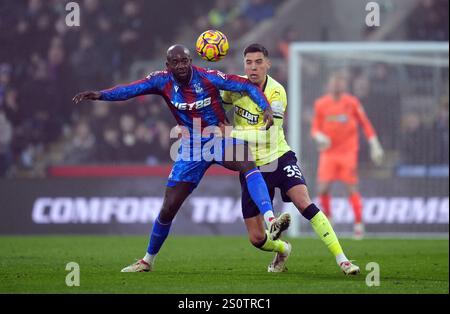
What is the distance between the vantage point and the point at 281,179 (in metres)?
9.78

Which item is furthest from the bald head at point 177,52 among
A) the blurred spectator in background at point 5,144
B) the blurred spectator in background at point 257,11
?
the blurred spectator in background at point 257,11

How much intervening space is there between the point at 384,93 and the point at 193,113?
29.5 feet

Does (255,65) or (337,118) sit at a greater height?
(255,65)

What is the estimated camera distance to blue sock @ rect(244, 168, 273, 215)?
9328mm

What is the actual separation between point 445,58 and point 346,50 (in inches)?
69.3

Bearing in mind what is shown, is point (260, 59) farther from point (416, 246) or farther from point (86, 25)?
point (86, 25)

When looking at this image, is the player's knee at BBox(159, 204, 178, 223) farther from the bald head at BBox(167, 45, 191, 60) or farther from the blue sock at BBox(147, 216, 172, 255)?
the bald head at BBox(167, 45, 191, 60)

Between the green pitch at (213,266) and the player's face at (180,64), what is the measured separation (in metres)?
1.95

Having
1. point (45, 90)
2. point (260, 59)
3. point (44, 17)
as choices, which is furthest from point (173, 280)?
point (44, 17)

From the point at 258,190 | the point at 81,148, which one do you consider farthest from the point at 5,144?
the point at 258,190

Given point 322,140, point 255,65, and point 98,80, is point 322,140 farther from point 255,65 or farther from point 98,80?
point 255,65

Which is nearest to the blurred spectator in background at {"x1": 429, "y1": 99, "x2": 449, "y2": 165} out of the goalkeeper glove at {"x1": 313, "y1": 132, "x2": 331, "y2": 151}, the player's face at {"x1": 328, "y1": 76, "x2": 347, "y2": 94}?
the player's face at {"x1": 328, "y1": 76, "x2": 347, "y2": 94}

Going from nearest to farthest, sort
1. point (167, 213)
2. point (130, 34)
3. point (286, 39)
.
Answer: point (167, 213) < point (130, 34) < point (286, 39)

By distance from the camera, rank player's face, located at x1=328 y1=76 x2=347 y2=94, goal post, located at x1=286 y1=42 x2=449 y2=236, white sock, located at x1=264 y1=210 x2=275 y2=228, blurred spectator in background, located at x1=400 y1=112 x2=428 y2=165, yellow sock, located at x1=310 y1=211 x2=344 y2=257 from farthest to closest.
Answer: blurred spectator in background, located at x1=400 y1=112 x2=428 y2=165 → goal post, located at x1=286 y1=42 x2=449 y2=236 → player's face, located at x1=328 y1=76 x2=347 y2=94 → yellow sock, located at x1=310 y1=211 x2=344 y2=257 → white sock, located at x1=264 y1=210 x2=275 y2=228
